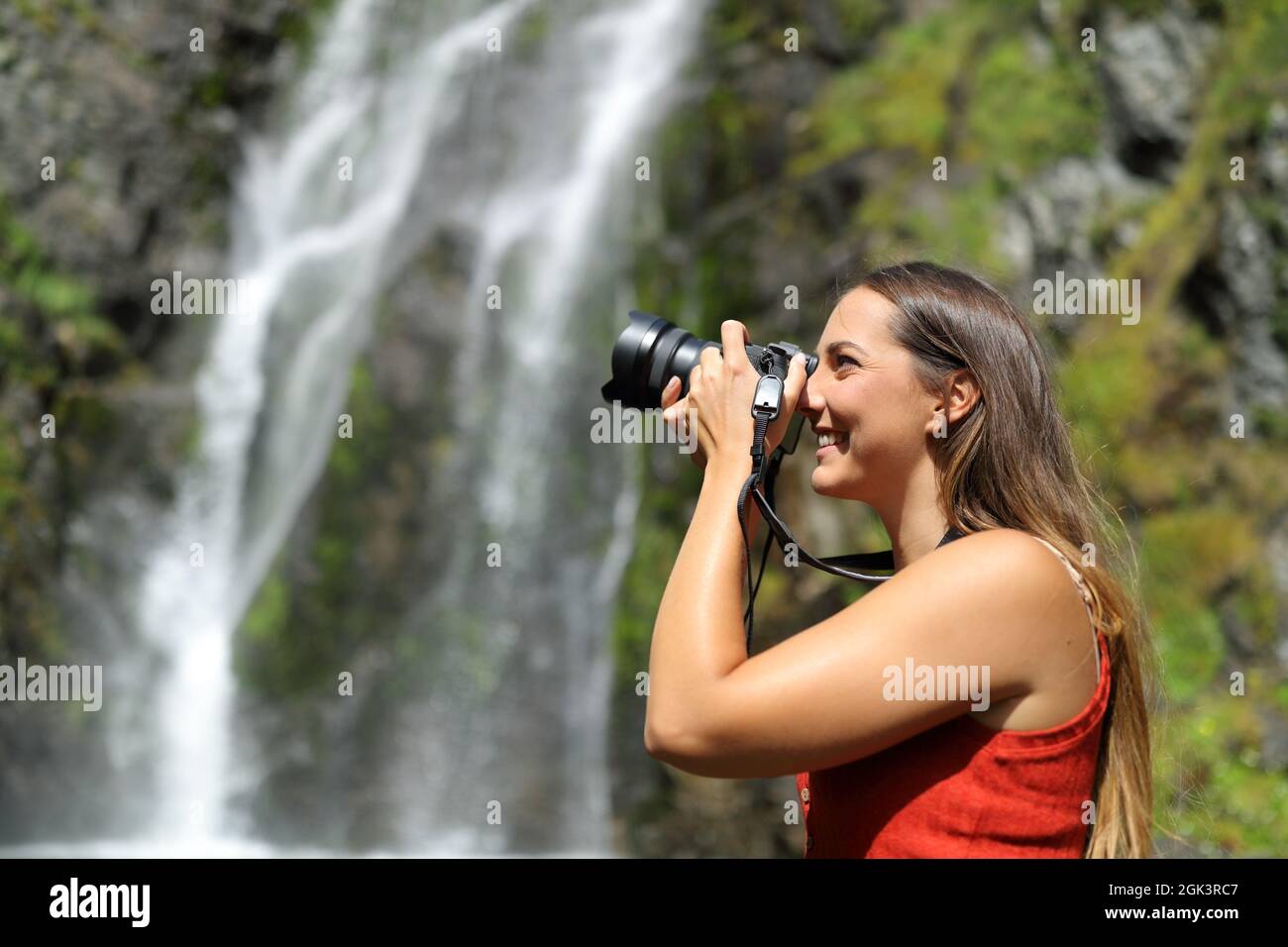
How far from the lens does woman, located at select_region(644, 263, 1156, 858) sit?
4.73ft

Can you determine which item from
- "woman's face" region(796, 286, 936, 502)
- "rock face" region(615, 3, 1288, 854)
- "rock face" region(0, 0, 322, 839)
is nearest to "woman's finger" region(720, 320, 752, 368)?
"woman's face" region(796, 286, 936, 502)

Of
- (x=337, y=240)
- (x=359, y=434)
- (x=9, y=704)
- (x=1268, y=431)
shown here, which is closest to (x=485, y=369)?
(x=359, y=434)

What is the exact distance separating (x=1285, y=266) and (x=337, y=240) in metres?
6.79

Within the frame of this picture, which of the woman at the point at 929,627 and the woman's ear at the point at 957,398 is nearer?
the woman at the point at 929,627

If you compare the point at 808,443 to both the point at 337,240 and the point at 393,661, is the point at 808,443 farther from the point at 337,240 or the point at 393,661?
the point at 337,240

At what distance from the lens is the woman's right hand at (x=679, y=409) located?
1.75 meters

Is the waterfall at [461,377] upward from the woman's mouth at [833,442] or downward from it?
upward

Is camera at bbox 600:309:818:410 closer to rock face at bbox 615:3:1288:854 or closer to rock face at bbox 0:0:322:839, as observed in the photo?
rock face at bbox 615:3:1288:854

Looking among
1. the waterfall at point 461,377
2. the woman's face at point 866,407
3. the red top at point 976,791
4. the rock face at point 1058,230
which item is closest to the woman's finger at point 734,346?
the woman's face at point 866,407

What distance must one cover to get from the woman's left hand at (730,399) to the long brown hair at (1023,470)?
19 centimetres

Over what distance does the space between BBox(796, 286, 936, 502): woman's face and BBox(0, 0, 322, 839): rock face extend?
8470mm

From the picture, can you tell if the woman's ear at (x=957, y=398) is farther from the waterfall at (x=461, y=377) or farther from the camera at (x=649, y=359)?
the waterfall at (x=461, y=377)

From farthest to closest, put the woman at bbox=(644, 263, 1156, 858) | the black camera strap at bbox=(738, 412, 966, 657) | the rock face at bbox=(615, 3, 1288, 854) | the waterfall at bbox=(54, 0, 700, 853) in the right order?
1. the waterfall at bbox=(54, 0, 700, 853)
2. the rock face at bbox=(615, 3, 1288, 854)
3. the black camera strap at bbox=(738, 412, 966, 657)
4. the woman at bbox=(644, 263, 1156, 858)

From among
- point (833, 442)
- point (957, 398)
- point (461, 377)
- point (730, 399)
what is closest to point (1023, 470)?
point (957, 398)
